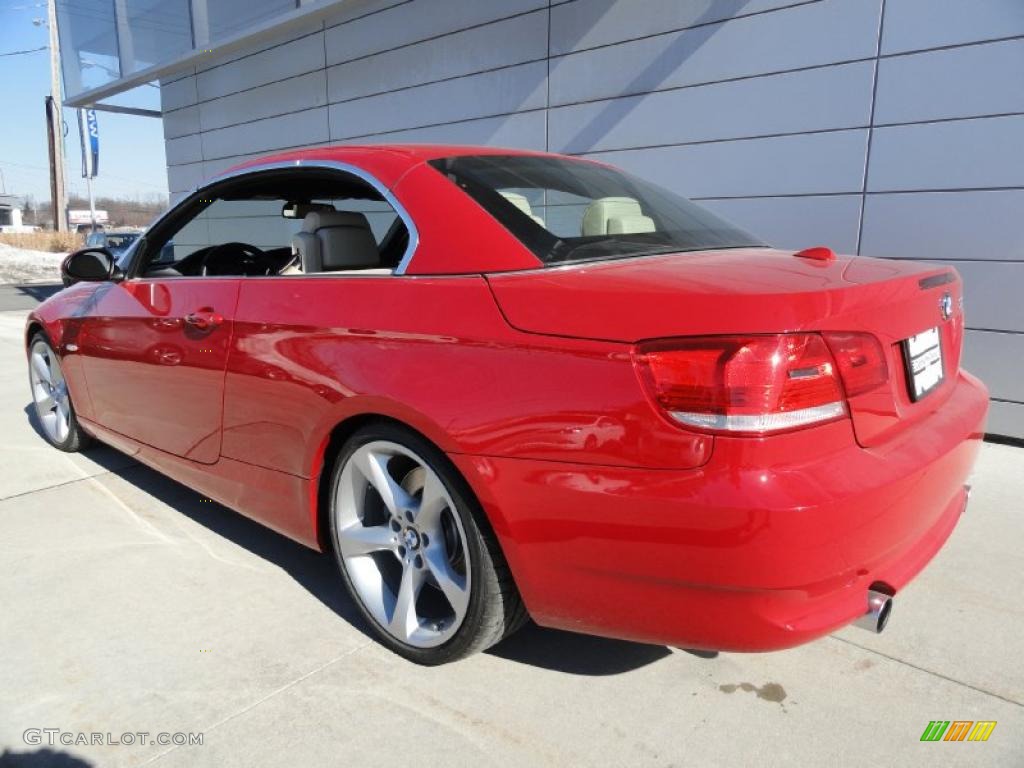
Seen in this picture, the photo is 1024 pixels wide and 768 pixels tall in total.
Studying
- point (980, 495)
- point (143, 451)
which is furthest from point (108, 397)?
point (980, 495)

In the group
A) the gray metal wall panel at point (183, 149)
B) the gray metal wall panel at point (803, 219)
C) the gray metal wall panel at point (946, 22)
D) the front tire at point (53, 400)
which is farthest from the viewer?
the gray metal wall panel at point (183, 149)

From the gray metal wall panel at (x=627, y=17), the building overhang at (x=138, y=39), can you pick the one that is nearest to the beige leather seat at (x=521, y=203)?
the gray metal wall panel at (x=627, y=17)

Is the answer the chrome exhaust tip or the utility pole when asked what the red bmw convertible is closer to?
the chrome exhaust tip

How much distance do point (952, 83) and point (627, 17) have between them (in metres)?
2.94

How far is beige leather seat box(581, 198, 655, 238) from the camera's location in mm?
2354

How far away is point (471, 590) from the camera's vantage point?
1970 mm

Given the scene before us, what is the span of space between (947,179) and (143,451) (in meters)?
5.19

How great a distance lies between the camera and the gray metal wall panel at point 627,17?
600cm

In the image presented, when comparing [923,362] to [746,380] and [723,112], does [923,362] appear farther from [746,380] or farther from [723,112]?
[723,112]

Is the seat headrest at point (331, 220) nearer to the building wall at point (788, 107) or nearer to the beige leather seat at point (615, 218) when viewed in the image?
the beige leather seat at point (615, 218)

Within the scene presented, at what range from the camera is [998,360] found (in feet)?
16.1

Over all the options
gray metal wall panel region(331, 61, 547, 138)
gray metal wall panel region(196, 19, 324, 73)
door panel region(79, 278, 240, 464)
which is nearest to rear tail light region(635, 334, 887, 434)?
door panel region(79, 278, 240, 464)

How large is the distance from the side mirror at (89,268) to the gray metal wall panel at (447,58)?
539cm

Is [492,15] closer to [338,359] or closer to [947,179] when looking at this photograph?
[947,179]
